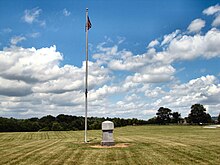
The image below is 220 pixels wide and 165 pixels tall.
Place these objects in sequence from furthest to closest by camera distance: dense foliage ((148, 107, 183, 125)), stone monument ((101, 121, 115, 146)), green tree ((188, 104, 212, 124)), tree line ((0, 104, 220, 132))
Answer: dense foliage ((148, 107, 183, 125)) < green tree ((188, 104, 212, 124)) < tree line ((0, 104, 220, 132)) < stone monument ((101, 121, 115, 146))

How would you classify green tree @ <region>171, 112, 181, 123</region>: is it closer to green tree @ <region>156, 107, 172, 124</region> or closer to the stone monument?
green tree @ <region>156, 107, 172, 124</region>

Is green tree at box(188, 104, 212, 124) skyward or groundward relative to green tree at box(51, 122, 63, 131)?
skyward

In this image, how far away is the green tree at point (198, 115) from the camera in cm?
10688

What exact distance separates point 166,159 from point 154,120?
115960 millimetres

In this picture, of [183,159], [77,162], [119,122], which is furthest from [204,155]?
[119,122]

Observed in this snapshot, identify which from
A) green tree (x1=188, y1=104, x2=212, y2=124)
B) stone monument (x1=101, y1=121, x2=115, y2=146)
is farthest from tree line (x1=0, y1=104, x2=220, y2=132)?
stone monument (x1=101, y1=121, x2=115, y2=146)

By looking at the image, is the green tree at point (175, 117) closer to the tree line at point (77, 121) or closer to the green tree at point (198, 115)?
the tree line at point (77, 121)

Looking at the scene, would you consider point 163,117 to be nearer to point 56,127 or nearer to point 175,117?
point 175,117

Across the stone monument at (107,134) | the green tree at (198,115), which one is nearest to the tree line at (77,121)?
the green tree at (198,115)

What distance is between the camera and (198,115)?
107625 millimetres

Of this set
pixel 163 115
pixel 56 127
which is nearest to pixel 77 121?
pixel 56 127

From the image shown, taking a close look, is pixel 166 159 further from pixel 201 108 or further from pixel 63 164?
pixel 201 108

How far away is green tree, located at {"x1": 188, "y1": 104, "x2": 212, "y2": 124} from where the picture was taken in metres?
107

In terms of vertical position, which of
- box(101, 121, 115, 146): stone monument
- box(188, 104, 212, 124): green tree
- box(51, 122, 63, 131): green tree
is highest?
box(188, 104, 212, 124): green tree
